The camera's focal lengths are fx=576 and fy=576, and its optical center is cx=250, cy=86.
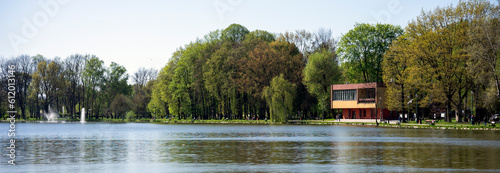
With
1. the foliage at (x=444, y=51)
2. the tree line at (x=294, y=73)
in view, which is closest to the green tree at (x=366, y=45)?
the tree line at (x=294, y=73)

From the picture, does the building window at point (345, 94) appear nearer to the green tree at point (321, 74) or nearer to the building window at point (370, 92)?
the building window at point (370, 92)

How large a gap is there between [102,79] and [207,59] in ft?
131

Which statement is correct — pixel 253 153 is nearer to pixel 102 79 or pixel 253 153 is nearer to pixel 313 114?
pixel 313 114

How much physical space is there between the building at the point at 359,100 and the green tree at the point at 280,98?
2107cm

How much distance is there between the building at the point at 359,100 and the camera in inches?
4407

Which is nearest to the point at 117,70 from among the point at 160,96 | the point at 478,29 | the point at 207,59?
the point at 160,96

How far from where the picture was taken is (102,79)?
140000 mm

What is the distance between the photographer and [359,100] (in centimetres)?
11475

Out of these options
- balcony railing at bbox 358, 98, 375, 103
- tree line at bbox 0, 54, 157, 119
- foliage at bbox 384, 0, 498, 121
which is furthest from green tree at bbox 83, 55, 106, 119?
foliage at bbox 384, 0, 498, 121

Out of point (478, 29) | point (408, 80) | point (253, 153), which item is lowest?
point (253, 153)

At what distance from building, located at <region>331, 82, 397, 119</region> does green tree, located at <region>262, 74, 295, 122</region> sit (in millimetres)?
21065

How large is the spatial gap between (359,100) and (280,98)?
26.2m

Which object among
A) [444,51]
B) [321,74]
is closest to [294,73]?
[321,74]

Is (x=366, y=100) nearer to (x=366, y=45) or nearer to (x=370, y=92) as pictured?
(x=370, y=92)
